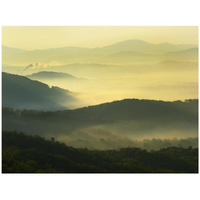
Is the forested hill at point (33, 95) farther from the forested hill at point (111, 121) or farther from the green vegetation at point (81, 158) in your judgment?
the green vegetation at point (81, 158)

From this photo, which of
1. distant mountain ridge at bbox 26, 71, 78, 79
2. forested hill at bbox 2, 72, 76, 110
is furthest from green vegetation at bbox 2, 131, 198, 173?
distant mountain ridge at bbox 26, 71, 78, 79

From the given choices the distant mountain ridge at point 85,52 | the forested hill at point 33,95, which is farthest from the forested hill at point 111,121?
the distant mountain ridge at point 85,52

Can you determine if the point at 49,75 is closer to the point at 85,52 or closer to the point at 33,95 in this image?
the point at 33,95

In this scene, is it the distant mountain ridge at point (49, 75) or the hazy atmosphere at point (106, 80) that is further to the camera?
the distant mountain ridge at point (49, 75)

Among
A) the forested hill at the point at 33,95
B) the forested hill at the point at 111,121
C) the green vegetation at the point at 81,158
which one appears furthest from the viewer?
the forested hill at the point at 33,95

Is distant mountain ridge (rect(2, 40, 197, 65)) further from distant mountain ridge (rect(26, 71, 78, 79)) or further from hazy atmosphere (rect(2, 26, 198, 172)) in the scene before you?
distant mountain ridge (rect(26, 71, 78, 79))

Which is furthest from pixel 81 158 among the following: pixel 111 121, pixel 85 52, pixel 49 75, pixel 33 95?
pixel 85 52

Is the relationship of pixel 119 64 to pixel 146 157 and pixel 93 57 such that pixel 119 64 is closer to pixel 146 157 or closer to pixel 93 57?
pixel 93 57
